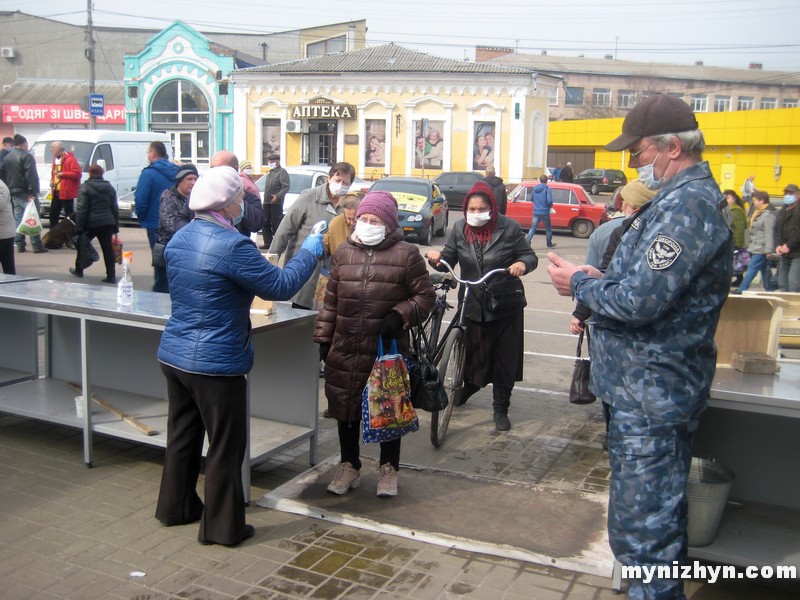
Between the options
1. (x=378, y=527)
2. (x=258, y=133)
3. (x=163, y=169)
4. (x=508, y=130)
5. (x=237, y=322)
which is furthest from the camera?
(x=258, y=133)

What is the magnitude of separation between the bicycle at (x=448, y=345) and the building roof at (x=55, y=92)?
155 feet

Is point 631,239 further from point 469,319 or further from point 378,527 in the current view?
point 469,319

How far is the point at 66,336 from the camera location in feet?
22.4

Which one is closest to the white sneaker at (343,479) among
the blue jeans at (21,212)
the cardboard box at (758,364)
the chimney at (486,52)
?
the cardboard box at (758,364)

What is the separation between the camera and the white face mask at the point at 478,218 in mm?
6473

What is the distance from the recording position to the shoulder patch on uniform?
10.2 feet

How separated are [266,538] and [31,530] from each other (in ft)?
4.31

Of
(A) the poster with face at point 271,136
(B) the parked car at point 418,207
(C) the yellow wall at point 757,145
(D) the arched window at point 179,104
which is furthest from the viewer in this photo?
(D) the arched window at point 179,104

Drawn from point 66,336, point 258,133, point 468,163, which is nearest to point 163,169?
point 66,336

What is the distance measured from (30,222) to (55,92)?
3984 centimetres

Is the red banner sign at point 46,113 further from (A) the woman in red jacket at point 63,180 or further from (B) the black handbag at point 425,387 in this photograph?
Result: (B) the black handbag at point 425,387

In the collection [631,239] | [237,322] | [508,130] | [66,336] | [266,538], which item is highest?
[508,130]

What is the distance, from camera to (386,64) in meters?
39.2

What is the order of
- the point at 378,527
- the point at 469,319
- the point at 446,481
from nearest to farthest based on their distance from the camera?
the point at 378,527 < the point at 446,481 < the point at 469,319
